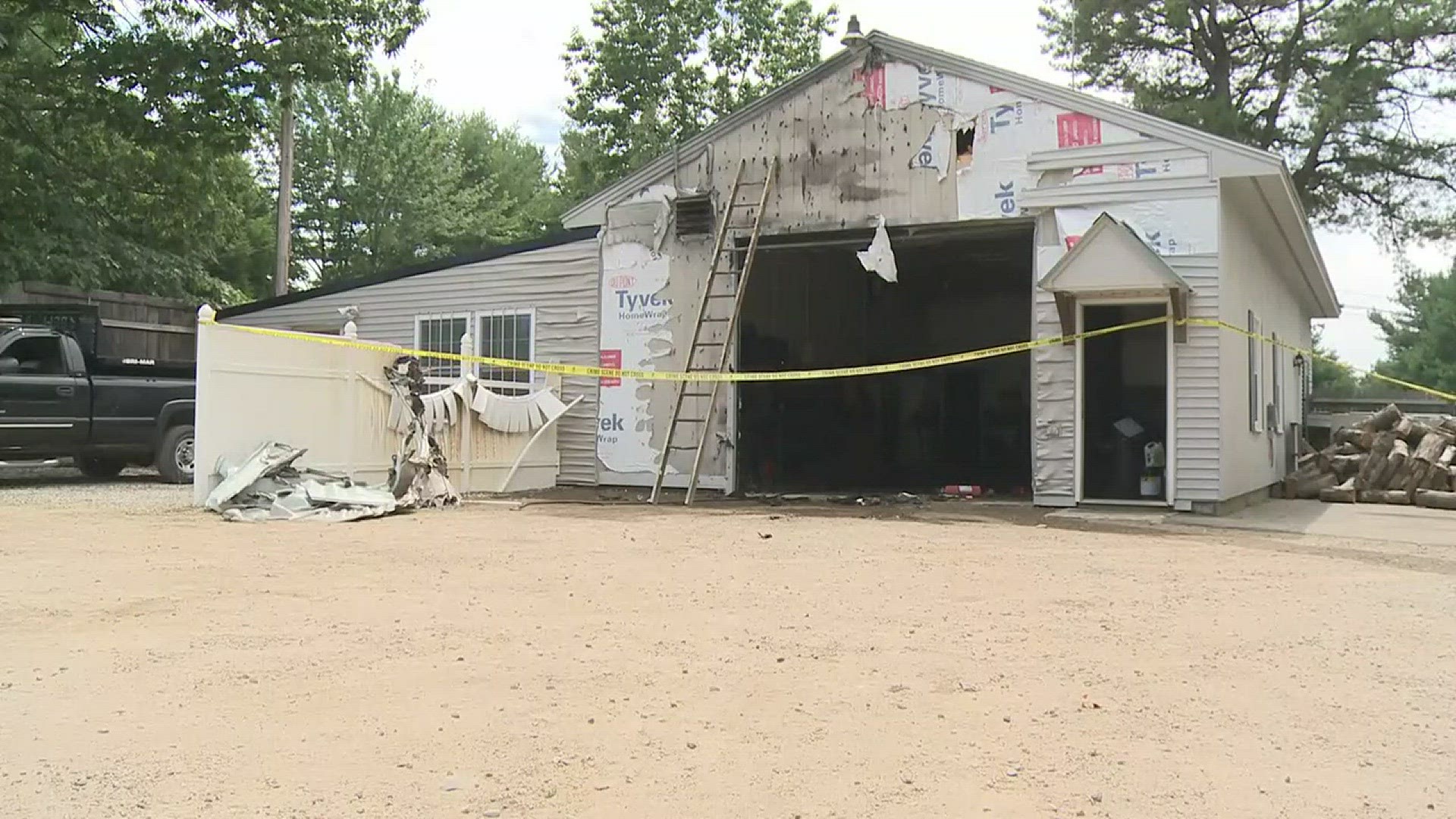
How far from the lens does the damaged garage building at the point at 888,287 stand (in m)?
11.8

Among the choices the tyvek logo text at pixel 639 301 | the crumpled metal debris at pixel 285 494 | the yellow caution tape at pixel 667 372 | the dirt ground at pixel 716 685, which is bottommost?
the dirt ground at pixel 716 685

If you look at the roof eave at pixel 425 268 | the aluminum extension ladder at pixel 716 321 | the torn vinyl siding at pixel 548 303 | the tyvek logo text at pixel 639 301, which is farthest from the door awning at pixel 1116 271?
the roof eave at pixel 425 268

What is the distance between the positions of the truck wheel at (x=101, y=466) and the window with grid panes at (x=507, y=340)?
16.3ft

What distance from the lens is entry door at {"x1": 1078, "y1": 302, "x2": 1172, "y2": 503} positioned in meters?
12.4

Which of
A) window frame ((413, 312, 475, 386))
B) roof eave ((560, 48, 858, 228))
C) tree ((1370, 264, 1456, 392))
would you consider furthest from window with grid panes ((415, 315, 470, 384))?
tree ((1370, 264, 1456, 392))

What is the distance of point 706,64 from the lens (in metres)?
36.4

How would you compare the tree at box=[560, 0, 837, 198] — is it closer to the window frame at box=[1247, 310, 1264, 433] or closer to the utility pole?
the utility pole

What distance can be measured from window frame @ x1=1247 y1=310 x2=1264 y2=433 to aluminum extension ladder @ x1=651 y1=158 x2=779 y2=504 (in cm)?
633

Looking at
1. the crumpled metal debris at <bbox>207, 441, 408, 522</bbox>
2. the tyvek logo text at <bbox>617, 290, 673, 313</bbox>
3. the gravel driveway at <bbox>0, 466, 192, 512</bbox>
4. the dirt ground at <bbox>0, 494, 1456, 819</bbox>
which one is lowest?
the dirt ground at <bbox>0, 494, 1456, 819</bbox>

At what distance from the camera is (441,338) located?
16031 millimetres

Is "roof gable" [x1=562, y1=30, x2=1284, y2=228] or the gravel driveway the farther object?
"roof gable" [x1=562, y1=30, x2=1284, y2=228]

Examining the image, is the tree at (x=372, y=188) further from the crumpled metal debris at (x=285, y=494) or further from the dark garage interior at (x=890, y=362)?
the crumpled metal debris at (x=285, y=494)

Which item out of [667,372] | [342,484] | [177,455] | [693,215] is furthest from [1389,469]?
[177,455]

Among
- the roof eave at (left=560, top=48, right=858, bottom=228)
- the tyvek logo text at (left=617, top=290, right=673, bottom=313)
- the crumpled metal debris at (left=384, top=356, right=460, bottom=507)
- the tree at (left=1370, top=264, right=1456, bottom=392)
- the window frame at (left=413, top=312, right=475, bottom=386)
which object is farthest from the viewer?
the tree at (left=1370, top=264, right=1456, bottom=392)
